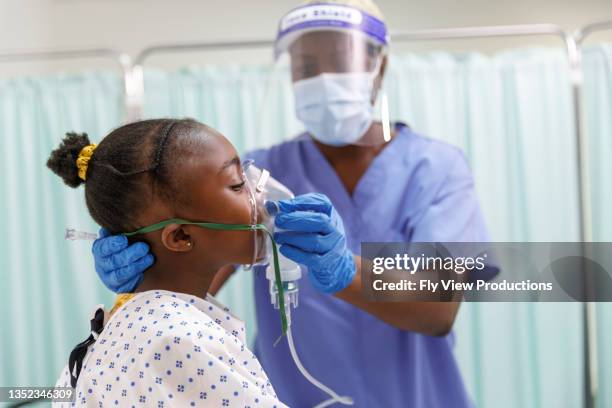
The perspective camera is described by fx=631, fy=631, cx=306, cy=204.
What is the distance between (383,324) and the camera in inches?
44.9

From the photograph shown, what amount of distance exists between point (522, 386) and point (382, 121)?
74 cm

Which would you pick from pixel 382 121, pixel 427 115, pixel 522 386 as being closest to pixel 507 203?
pixel 427 115

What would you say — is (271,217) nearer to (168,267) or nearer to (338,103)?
(168,267)

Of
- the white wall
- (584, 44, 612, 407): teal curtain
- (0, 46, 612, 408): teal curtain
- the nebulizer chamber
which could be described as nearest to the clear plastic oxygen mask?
the nebulizer chamber

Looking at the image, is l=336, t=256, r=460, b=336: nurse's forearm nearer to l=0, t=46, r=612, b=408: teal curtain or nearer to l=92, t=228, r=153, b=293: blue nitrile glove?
l=92, t=228, r=153, b=293: blue nitrile glove

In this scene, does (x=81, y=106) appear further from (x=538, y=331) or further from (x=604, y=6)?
(x=604, y=6)

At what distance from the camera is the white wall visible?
2129 millimetres

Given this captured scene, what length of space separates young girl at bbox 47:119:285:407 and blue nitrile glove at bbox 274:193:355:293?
53mm

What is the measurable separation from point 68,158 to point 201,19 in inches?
67.3

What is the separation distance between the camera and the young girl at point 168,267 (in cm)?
73

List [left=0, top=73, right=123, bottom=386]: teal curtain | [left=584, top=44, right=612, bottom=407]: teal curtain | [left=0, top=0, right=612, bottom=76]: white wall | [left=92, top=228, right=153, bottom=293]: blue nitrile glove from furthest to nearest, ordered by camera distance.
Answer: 1. [left=0, top=0, right=612, bottom=76]: white wall
2. [left=0, top=73, right=123, bottom=386]: teal curtain
3. [left=584, top=44, right=612, bottom=407]: teal curtain
4. [left=92, top=228, right=153, bottom=293]: blue nitrile glove

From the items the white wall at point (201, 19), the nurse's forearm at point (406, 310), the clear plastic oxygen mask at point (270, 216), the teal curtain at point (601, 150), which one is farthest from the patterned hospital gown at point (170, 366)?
the white wall at point (201, 19)

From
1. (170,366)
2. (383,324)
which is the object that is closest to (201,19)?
(383,324)

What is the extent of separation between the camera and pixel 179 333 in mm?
745
